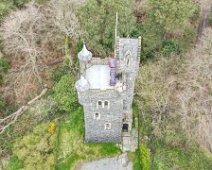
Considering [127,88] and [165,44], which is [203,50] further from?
[127,88]

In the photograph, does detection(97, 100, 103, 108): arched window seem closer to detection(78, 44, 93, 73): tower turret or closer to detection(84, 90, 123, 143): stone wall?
detection(84, 90, 123, 143): stone wall

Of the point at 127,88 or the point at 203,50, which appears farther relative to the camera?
the point at 203,50

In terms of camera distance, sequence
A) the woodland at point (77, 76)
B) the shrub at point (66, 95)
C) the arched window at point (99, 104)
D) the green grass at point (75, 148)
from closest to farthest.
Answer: the arched window at point (99, 104), the woodland at point (77, 76), the green grass at point (75, 148), the shrub at point (66, 95)

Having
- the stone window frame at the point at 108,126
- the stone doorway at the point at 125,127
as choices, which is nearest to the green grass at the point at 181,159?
the stone doorway at the point at 125,127

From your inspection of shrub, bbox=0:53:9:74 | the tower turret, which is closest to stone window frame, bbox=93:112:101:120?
the tower turret

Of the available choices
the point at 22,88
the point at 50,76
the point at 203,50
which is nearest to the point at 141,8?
the point at 203,50

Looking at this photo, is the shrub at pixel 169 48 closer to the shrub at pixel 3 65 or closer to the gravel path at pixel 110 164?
the gravel path at pixel 110 164

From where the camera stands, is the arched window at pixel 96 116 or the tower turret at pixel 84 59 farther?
the arched window at pixel 96 116

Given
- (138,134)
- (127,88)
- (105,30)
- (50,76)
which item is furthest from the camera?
(50,76)
